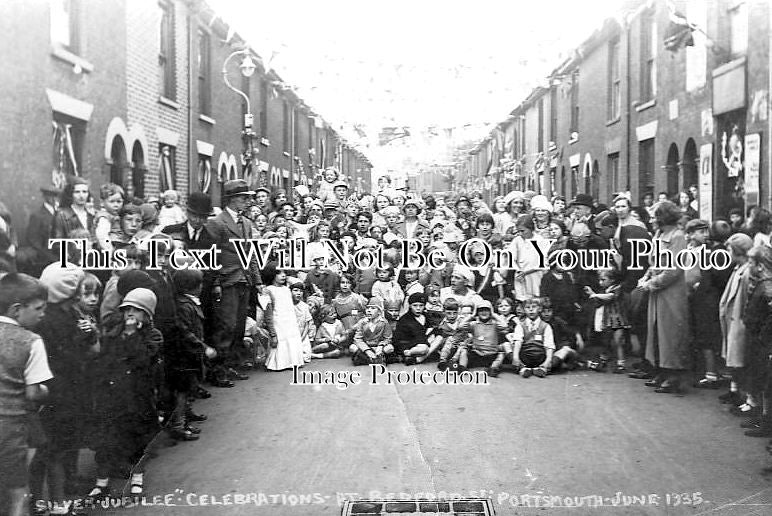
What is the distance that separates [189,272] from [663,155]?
8517 mm

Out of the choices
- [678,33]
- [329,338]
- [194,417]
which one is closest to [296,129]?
[678,33]

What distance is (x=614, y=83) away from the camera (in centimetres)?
1466

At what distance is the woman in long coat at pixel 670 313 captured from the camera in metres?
5.90

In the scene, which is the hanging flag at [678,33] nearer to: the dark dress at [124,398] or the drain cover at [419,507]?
the drain cover at [419,507]

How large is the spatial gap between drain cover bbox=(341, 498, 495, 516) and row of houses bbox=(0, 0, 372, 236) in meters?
2.71

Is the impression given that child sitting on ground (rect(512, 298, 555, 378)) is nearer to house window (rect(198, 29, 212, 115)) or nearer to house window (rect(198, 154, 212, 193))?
house window (rect(198, 29, 212, 115))

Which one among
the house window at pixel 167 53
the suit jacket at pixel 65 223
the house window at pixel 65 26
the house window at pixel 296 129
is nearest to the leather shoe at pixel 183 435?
the suit jacket at pixel 65 223

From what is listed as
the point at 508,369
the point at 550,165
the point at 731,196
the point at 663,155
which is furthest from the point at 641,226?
the point at 550,165

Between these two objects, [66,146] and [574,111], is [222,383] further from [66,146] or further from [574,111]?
[574,111]

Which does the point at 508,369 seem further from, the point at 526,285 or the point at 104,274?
the point at 104,274

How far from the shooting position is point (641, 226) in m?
6.47

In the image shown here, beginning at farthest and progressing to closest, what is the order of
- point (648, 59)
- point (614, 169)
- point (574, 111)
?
point (574, 111)
point (614, 169)
point (648, 59)

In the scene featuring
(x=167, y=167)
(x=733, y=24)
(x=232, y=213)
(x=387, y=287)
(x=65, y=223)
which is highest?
(x=733, y=24)

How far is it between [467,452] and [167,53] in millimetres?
7514
